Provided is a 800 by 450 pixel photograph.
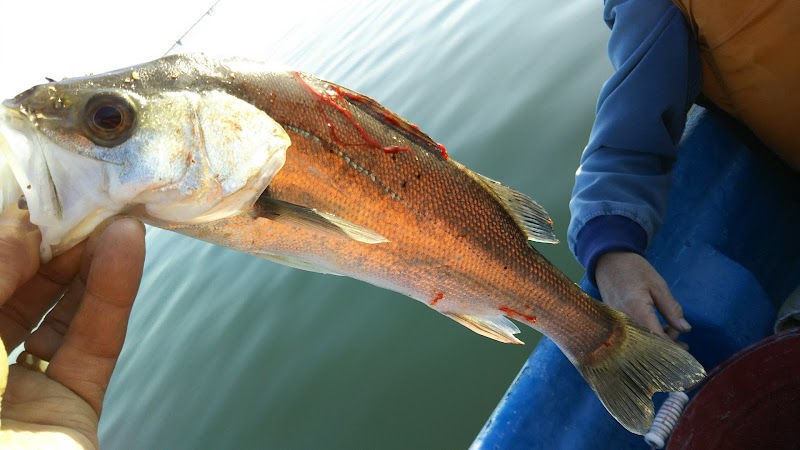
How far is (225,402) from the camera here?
3.80 m

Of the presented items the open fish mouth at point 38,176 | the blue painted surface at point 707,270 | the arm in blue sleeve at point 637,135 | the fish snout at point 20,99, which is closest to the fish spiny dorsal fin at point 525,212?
the arm in blue sleeve at point 637,135

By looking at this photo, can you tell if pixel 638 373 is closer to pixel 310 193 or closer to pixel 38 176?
pixel 310 193

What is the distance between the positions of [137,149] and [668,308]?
6.21 ft

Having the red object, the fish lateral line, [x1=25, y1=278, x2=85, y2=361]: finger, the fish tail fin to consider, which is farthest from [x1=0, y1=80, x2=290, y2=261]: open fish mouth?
the red object

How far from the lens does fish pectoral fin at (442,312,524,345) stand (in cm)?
177

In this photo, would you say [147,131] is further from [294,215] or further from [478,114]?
[478,114]

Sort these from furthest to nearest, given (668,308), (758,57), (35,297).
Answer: (758,57) → (668,308) → (35,297)

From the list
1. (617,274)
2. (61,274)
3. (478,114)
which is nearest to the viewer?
(61,274)

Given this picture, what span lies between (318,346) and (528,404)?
2.09 m

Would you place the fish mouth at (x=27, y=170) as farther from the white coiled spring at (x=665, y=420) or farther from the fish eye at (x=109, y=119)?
the white coiled spring at (x=665, y=420)

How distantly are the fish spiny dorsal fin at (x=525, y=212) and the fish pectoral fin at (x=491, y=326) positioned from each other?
323 mm

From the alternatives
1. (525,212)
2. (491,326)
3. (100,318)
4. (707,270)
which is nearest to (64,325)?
(100,318)

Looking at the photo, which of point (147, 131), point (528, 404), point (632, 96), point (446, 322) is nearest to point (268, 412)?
point (446, 322)

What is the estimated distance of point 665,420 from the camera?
5.81 ft
